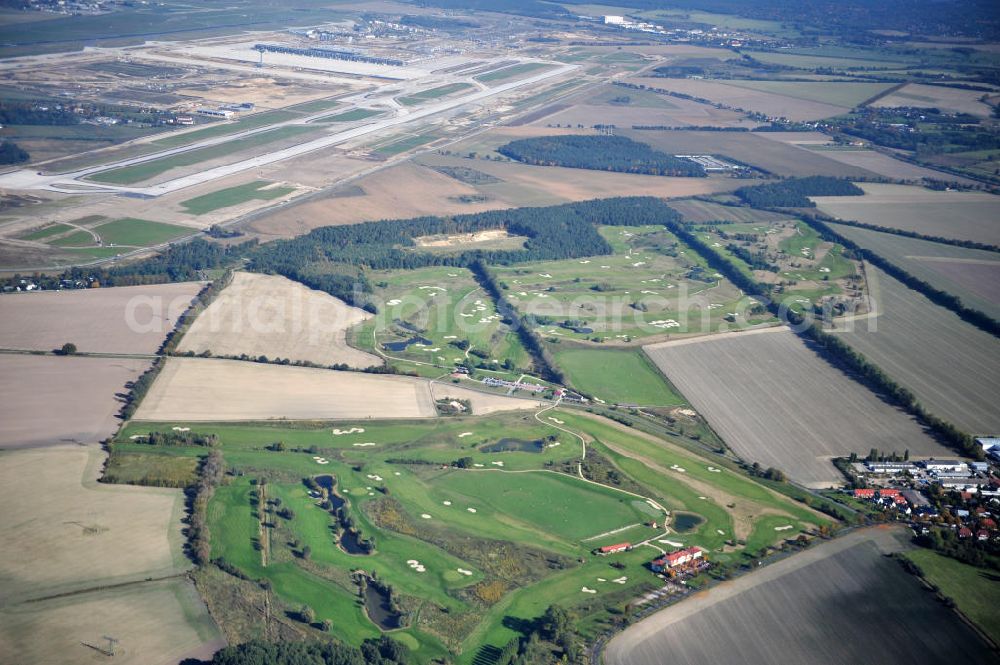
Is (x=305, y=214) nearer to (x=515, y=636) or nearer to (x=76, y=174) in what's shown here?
(x=76, y=174)

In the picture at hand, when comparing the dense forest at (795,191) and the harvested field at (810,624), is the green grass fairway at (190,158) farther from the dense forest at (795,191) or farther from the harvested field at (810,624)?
the harvested field at (810,624)

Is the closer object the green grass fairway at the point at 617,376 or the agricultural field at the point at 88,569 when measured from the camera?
the agricultural field at the point at 88,569

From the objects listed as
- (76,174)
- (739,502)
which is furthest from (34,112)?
(739,502)

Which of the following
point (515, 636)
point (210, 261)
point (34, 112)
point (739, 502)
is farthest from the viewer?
point (34, 112)

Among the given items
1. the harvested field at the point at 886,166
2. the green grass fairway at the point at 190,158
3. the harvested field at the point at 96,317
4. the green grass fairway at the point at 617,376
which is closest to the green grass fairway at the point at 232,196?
the green grass fairway at the point at 190,158

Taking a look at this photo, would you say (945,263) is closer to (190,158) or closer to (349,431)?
(349,431)

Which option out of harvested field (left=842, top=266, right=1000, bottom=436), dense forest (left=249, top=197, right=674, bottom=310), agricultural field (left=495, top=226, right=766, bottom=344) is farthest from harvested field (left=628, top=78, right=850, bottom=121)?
harvested field (left=842, top=266, right=1000, bottom=436)
